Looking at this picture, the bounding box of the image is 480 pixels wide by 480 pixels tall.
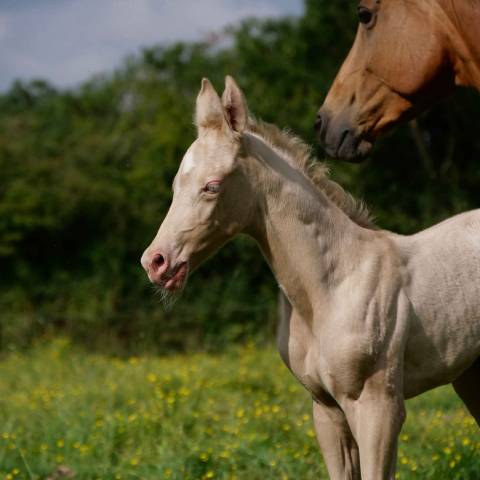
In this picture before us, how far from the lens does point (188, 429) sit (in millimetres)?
5684

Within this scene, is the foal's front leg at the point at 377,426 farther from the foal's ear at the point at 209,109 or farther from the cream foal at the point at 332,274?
the foal's ear at the point at 209,109

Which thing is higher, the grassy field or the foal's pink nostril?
the foal's pink nostril

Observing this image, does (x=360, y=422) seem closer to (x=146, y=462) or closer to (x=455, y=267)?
(x=455, y=267)

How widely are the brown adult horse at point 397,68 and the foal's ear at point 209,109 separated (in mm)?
919

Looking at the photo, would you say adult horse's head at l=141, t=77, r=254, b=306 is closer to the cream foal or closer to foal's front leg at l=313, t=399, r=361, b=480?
the cream foal

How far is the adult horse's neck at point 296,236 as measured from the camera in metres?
3.27

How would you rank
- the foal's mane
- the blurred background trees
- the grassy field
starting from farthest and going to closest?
the blurred background trees
the grassy field
the foal's mane

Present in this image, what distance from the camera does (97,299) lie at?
39.9ft

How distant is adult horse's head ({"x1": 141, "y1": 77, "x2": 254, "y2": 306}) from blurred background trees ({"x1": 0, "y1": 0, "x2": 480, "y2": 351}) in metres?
8.41

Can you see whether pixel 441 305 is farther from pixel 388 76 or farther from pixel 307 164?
pixel 388 76

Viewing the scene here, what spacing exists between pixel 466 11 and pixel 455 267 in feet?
4.26

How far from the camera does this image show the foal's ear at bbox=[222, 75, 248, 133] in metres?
3.19

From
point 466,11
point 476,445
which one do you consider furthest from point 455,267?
point 476,445

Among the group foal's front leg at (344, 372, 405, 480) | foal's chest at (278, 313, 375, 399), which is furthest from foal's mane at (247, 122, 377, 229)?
foal's front leg at (344, 372, 405, 480)
